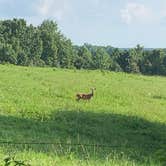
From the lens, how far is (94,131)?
15.8 m

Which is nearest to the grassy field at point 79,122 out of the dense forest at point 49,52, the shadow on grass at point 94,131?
the shadow on grass at point 94,131

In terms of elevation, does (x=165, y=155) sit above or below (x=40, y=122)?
above

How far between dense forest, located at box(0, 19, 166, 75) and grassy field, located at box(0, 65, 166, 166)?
53.0 metres

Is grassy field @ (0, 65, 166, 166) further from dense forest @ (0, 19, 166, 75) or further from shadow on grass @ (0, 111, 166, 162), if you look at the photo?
dense forest @ (0, 19, 166, 75)

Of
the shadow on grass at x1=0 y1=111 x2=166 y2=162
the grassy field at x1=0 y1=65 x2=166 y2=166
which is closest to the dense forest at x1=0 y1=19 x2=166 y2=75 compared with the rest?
the grassy field at x1=0 y1=65 x2=166 y2=166

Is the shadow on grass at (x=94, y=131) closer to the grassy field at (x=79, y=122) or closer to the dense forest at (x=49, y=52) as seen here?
the grassy field at (x=79, y=122)

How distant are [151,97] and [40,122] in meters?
10.5

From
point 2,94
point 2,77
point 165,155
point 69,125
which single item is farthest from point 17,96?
point 165,155

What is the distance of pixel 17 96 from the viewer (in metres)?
20.6

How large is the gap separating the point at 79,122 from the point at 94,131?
1.20 metres

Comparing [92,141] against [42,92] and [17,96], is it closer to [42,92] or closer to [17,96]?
[17,96]

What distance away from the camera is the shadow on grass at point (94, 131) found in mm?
13367

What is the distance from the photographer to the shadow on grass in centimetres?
1337

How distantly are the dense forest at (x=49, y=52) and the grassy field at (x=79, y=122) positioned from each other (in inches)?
2087
